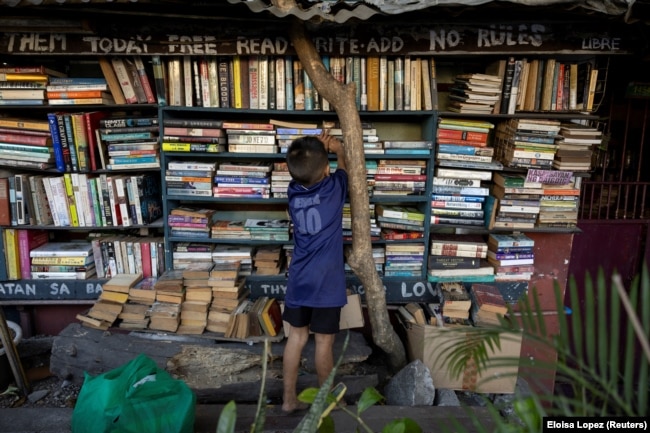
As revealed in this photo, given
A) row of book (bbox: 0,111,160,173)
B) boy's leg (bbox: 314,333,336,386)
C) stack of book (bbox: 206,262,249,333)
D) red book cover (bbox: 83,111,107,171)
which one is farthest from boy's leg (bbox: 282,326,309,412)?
red book cover (bbox: 83,111,107,171)

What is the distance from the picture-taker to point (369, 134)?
13.3 feet

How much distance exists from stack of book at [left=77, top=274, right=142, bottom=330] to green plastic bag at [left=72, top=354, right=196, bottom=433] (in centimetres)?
106

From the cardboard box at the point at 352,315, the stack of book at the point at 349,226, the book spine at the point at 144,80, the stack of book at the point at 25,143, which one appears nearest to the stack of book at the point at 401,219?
the stack of book at the point at 349,226

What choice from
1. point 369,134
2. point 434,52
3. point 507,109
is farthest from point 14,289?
point 507,109

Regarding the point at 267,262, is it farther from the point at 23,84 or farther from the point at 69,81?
the point at 23,84

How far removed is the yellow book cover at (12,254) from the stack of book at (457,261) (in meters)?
3.73

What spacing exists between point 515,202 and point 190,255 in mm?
2909

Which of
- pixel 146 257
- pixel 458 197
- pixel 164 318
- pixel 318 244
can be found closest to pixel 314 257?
pixel 318 244

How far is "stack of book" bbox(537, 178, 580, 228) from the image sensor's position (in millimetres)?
4121

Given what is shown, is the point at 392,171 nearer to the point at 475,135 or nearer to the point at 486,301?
the point at 475,135

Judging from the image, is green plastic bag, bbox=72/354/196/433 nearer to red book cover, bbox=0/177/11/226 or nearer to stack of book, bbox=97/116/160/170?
stack of book, bbox=97/116/160/170

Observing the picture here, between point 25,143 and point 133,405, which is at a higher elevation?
point 25,143

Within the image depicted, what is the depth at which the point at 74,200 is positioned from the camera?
4238mm

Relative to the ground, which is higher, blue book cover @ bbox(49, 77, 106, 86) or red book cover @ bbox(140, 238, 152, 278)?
blue book cover @ bbox(49, 77, 106, 86)
